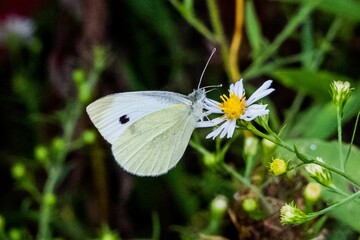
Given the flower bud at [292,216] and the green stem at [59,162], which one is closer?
the flower bud at [292,216]

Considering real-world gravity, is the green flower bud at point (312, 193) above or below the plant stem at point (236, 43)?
below

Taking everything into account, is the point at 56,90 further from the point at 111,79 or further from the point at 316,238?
the point at 316,238

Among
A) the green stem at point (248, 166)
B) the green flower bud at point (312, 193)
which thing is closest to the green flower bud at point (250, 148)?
the green stem at point (248, 166)

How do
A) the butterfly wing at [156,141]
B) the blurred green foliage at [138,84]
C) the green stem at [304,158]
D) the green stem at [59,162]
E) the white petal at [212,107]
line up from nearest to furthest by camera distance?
the green stem at [304,158] → the white petal at [212,107] → the butterfly wing at [156,141] → the green stem at [59,162] → the blurred green foliage at [138,84]

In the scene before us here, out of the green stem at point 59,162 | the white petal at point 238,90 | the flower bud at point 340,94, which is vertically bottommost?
the green stem at point 59,162

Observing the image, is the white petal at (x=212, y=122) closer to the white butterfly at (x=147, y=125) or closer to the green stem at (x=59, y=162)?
the white butterfly at (x=147, y=125)

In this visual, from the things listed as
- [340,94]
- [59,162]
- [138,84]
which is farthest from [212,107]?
[138,84]

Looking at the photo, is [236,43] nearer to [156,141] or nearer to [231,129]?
[156,141]

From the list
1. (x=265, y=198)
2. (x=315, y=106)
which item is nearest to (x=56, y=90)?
(x=315, y=106)
